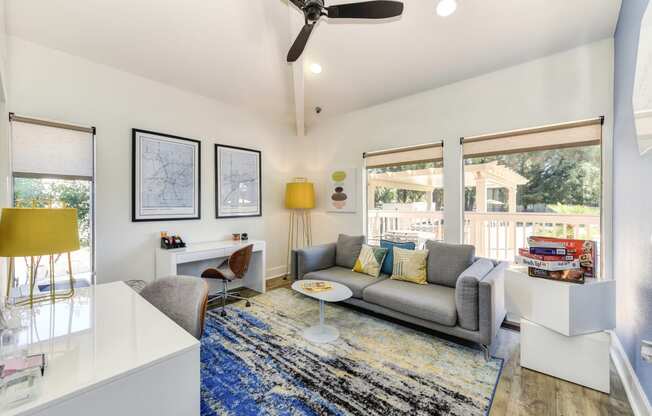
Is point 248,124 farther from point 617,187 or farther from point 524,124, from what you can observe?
point 617,187

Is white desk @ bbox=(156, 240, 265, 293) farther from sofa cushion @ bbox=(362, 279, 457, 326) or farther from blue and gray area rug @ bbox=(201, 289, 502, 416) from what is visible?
sofa cushion @ bbox=(362, 279, 457, 326)

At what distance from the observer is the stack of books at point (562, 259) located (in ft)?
6.33

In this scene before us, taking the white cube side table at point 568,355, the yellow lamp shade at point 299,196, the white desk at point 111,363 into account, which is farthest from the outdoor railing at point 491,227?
the white desk at point 111,363

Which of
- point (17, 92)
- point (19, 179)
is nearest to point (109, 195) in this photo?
point (19, 179)

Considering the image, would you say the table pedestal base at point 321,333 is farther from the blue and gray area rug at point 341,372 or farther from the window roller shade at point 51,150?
the window roller shade at point 51,150

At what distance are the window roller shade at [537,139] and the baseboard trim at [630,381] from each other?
1.68 meters

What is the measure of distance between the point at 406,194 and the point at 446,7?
2118 mm

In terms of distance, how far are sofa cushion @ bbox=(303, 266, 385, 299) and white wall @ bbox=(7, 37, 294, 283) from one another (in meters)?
1.47

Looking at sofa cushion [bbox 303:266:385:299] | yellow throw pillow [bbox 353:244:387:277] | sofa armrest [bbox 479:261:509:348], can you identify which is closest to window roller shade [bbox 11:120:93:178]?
sofa cushion [bbox 303:266:385:299]

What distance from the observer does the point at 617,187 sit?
7.22 feet

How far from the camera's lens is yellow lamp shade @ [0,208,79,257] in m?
1.26

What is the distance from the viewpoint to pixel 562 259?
196 centimetres

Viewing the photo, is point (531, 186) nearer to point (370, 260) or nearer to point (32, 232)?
point (370, 260)

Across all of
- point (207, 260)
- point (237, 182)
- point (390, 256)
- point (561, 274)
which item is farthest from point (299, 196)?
point (561, 274)
